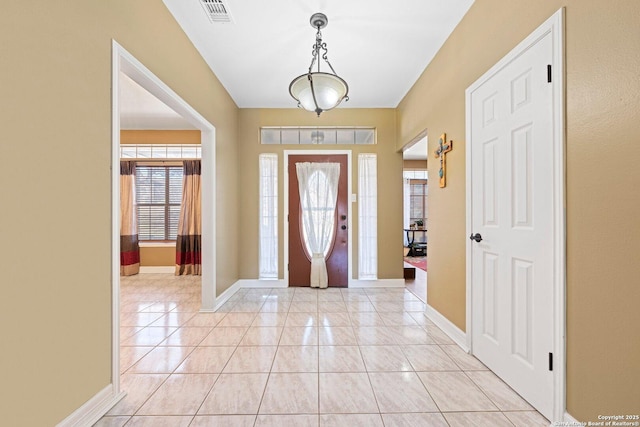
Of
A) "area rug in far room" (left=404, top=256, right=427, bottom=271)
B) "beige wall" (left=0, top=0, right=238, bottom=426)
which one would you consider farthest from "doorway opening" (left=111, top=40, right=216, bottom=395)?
"area rug in far room" (left=404, top=256, right=427, bottom=271)

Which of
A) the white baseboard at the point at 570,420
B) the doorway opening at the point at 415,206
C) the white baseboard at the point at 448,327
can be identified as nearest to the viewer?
the white baseboard at the point at 570,420

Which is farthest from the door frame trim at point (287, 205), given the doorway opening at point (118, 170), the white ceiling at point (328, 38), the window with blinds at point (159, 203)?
the window with blinds at point (159, 203)

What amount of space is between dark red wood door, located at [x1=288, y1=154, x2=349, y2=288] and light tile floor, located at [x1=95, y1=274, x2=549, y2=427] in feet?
3.30

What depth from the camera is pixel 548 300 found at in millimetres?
1509

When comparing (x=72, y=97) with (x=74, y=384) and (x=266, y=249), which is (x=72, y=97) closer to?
(x=74, y=384)

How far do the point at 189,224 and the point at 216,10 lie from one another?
154 inches

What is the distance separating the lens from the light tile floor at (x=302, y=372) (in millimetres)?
1593

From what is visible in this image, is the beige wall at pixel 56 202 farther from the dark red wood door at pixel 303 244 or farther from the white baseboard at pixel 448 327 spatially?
the dark red wood door at pixel 303 244

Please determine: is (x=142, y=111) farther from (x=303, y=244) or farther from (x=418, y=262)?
(x=418, y=262)

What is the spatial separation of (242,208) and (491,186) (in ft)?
11.1

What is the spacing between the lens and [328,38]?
2.66m

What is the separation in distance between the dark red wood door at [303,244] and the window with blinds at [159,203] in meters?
2.73

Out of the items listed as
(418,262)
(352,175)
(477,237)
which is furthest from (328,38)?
(418,262)

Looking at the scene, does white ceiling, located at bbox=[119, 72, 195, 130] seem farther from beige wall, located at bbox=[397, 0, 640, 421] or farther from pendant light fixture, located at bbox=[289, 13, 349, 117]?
beige wall, located at bbox=[397, 0, 640, 421]
